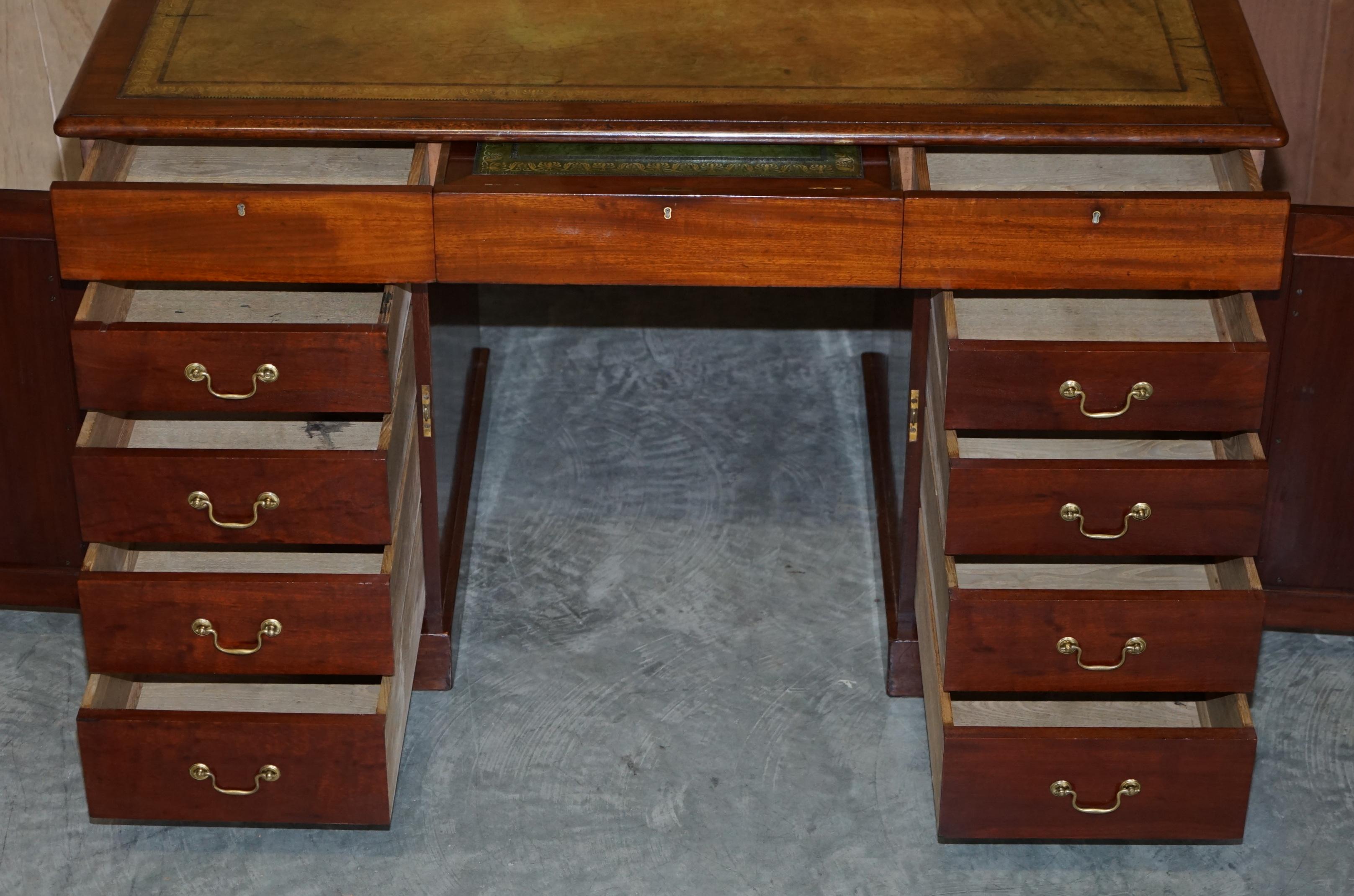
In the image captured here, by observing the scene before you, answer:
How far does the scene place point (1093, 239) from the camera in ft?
7.41

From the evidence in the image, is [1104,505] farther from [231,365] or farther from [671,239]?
[231,365]

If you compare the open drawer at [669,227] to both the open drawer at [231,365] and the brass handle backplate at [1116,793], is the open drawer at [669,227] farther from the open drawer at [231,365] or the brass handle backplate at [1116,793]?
the brass handle backplate at [1116,793]

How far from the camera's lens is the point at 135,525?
2.27 m

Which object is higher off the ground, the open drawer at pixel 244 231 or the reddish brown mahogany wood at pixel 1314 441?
the open drawer at pixel 244 231

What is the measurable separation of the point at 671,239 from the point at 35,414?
1.10m

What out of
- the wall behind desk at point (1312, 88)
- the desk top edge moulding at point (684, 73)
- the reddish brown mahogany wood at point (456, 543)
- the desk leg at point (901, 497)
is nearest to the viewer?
the desk top edge moulding at point (684, 73)

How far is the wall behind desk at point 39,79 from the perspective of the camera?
11.1 ft

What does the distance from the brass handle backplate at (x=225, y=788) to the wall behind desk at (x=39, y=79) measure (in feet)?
5.01

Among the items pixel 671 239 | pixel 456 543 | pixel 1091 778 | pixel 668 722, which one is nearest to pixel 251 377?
pixel 671 239

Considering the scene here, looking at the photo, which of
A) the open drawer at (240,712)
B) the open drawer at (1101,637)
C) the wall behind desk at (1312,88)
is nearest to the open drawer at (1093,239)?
the open drawer at (1101,637)

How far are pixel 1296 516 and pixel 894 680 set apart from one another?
2.26 feet

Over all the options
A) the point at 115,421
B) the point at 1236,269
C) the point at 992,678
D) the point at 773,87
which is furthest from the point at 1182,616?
the point at 115,421

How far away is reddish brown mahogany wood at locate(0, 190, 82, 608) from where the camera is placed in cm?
260

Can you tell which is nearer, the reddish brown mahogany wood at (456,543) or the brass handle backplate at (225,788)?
the brass handle backplate at (225,788)
